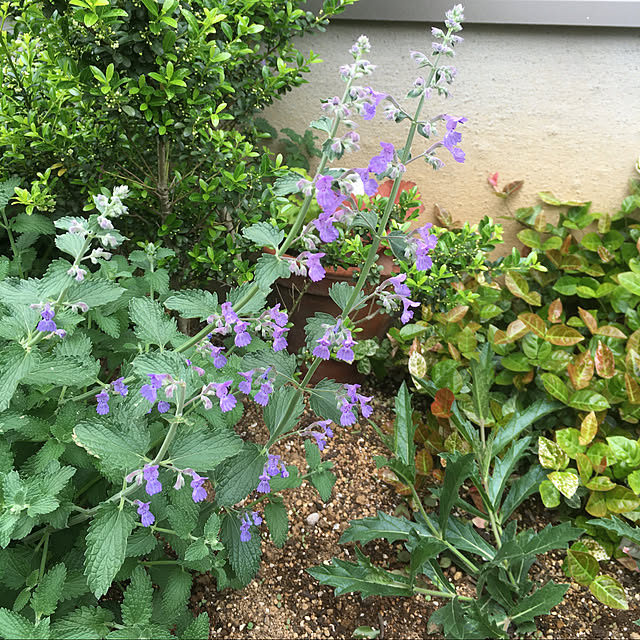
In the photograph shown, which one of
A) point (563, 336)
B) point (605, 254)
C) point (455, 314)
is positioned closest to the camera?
point (563, 336)

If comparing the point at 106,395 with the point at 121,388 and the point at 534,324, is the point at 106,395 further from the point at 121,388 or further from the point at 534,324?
the point at 534,324

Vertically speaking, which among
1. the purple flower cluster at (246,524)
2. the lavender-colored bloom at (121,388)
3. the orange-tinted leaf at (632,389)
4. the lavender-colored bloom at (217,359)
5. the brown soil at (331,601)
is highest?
the lavender-colored bloom at (217,359)

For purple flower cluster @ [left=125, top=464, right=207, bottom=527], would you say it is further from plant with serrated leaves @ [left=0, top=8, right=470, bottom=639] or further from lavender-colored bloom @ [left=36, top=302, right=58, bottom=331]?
lavender-colored bloom @ [left=36, top=302, right=58, bottom=331]

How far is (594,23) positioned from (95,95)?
1.90 metres

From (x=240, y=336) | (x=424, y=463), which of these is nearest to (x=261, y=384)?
(x=240, y=336)

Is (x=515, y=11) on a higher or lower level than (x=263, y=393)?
higher

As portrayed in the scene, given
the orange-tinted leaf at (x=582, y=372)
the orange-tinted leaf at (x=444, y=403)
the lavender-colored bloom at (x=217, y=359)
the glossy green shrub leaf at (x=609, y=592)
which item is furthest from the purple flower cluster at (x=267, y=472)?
the orange-tinted leaf at (x=582, y=372)

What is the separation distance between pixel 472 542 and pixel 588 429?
570mm

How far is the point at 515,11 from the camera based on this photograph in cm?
222

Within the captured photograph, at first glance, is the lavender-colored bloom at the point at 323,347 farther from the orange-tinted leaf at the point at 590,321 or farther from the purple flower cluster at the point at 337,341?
the orange-tinted leaf at the point at 590,321

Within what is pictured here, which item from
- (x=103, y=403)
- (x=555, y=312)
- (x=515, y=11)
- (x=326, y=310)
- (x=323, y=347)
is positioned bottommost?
(x=326, y=310)

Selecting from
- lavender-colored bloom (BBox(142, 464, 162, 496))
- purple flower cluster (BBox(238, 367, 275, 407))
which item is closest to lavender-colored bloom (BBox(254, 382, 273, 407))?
purple flower cluster (BBox(238, 367, 275, 407))

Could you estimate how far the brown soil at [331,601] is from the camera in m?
1.54

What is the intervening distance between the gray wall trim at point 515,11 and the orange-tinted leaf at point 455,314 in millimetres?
1170
